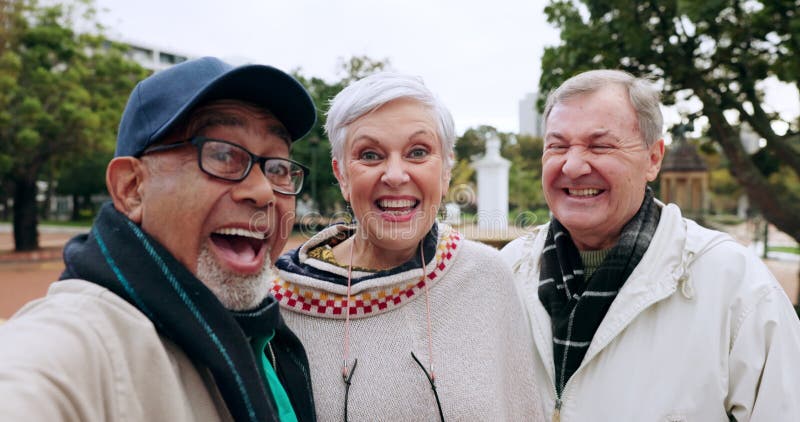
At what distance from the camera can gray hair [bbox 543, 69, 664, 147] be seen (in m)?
2.23

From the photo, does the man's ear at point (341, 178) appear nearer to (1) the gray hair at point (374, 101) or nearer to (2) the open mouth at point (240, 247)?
(1) the gray hair at point (374, 101)

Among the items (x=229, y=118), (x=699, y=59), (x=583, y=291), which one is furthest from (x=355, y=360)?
(x=699, y=59)

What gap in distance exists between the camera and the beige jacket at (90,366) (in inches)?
38.0

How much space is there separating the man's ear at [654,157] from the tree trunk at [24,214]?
20.1m

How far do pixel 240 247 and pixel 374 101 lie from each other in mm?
678

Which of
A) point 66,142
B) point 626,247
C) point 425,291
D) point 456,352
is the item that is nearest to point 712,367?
point 626,247

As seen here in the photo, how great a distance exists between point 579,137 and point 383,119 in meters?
0.84

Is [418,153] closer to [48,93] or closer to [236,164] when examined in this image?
[236,164]

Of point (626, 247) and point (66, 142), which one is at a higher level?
point (66, 142)

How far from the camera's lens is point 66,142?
16250 mm

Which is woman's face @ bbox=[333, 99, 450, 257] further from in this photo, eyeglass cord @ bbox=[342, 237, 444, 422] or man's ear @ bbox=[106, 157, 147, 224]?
man's ear @ bbox=[106, 157, 147, 224]

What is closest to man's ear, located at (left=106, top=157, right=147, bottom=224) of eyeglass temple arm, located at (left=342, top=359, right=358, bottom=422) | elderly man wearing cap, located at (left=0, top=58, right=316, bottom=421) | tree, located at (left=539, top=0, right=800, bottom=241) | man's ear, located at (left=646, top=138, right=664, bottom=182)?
elderly man wearing cap, located at (left=0, top=58, right=316, bottom=421)

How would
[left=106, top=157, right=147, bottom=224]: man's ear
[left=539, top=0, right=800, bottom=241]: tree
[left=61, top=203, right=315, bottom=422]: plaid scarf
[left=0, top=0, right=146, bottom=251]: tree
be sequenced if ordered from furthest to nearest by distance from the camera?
[left=0, top=0, right=146, bottom=251]: tree → [left=539, top=0, right=800, bottom=241]: tree → [left=106, top=157, right=147, bottom=224]: man's ear → [left=61, top=203, right=315, bottom=422]: plaid scarf

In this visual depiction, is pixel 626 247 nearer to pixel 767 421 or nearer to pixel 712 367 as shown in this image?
pixel 712 367
